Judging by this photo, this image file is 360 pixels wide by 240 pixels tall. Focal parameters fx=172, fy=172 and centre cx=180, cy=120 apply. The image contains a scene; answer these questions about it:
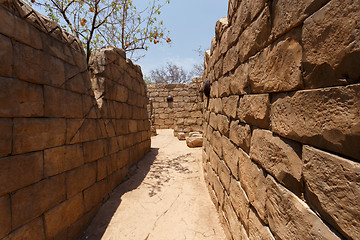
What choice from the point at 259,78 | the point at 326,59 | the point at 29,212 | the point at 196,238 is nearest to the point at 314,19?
the point at 326,59

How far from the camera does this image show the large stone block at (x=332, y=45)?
0.63 m

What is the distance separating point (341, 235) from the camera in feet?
2.22

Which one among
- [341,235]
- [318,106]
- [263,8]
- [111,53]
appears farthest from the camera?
[111,53]

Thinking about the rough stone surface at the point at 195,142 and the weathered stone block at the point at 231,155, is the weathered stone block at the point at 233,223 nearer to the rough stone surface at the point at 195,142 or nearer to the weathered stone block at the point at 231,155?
the weathered stone block at the point at 231,155

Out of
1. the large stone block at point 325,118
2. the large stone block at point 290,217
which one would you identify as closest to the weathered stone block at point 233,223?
the large stone block at point 290,217

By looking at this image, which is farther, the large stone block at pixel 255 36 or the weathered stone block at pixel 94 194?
the weathered stone block at pixel 94 194

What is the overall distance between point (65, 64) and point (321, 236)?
9.77 feet

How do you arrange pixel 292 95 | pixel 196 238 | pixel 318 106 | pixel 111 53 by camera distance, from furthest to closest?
pixel 111 53, pixel 196 238, pixel 292 95, pixel 318 106

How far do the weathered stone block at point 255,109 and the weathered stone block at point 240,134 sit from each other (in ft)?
0.23

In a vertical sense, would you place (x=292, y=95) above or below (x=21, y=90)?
below

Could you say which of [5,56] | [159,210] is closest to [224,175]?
[159,210]

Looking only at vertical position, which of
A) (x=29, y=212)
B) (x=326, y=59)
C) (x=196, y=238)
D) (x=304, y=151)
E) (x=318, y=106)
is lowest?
(x=196, y=238)

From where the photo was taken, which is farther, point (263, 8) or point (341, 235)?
point (263, 8)

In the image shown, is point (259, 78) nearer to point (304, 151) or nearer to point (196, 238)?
point (304, 151)
